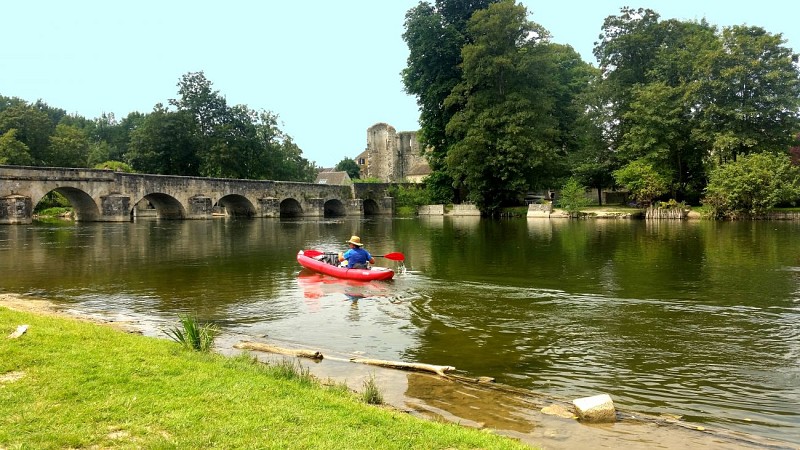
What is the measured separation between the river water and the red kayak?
0.92 ft

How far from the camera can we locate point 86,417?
4.88m

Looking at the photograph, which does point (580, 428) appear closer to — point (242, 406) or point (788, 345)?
point (242, 406)

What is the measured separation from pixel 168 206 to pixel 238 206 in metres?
7.89

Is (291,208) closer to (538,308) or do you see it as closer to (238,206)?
(238,206)

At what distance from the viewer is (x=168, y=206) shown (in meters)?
55.2

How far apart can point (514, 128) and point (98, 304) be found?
1462 inches

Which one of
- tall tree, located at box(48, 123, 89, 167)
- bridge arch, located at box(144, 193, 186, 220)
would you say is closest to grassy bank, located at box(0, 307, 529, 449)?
bridge arch, located at box(144, 193, 186, 220)

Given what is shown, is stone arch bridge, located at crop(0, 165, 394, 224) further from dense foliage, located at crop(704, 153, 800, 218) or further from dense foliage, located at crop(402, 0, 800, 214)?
dense foliage, located at crop(704, 153, 800, 218)

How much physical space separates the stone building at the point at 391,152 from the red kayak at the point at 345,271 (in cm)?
7332

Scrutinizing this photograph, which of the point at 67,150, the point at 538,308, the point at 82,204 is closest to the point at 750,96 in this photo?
the point at 538,308

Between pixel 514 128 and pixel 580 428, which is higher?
pixel 514 128

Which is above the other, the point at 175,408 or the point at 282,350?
the point at 175,408

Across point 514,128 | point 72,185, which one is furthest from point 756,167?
point 72,185

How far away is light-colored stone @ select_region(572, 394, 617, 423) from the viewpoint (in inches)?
235
